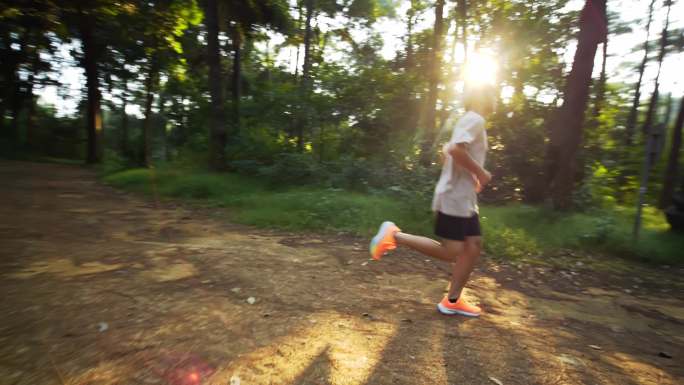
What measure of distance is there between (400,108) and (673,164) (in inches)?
380

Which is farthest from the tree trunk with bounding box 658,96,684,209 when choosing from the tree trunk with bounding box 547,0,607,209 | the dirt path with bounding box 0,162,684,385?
the dirt path with bounding box 0,162,684,385

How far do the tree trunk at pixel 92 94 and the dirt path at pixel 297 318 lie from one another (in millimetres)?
15737

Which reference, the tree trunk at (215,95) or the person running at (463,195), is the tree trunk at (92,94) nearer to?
the tree trunk at (215,95)

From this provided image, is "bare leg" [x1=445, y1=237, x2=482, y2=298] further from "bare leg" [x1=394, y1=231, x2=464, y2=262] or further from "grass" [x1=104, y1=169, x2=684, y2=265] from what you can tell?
"grass" [x1=104, y1=169, x2=684, y2=265]

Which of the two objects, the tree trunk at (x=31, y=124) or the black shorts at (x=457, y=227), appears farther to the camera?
the tree trunk at (x=31, y=124)

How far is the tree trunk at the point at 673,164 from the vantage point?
1344 cm

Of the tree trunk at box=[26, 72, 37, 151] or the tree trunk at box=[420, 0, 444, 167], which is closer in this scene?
the tree trunk at box=[420, 0, 444, 167]

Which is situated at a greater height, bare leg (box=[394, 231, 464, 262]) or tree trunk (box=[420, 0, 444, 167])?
tree trunk (box=[420, 0, 444, 167])

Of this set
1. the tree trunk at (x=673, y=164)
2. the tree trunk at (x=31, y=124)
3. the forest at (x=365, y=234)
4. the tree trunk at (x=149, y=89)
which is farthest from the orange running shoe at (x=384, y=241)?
the tree trunk at (x=31, y=124)

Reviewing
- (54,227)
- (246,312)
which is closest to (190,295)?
(246,312)

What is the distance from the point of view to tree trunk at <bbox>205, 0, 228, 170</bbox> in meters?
11.2

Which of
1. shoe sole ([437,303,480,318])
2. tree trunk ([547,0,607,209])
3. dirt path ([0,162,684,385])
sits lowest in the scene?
dirt path ([0,162,684,385])

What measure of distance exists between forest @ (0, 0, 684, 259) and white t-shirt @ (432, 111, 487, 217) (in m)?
0.60

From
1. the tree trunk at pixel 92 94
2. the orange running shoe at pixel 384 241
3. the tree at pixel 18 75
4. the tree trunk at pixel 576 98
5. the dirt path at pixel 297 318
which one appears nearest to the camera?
the dirt path at pixel 297 318
